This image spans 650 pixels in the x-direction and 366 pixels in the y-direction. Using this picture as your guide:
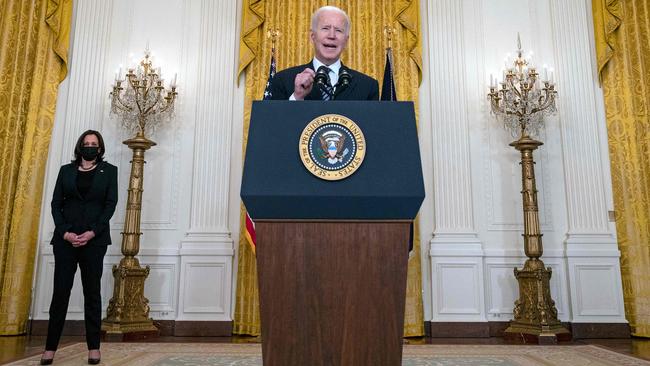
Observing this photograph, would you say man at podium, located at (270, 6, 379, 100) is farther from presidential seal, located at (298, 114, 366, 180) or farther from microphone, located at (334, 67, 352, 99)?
presidential seal, located at (298, 114, 366, 180)

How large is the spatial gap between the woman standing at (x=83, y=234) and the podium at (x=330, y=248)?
2.36 m

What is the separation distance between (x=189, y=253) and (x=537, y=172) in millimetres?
3967

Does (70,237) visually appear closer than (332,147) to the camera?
No

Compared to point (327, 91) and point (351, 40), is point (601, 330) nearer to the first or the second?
point (351, 40)

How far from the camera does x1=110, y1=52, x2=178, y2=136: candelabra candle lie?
5.35m

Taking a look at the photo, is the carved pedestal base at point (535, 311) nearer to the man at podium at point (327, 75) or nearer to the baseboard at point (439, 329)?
the baseboard at point (439, 329)

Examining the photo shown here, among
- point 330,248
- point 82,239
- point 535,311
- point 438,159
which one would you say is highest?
point 438,159

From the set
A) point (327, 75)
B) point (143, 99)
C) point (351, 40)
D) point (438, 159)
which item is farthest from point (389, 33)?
point (327, 75)

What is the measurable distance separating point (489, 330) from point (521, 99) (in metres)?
2.46

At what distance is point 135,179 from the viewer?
513cm

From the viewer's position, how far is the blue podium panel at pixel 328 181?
1.49m

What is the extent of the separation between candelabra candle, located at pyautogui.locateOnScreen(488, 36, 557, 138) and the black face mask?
397 cm

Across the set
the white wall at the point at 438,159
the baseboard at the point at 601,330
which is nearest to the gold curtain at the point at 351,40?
the white wall at the point at 438,159

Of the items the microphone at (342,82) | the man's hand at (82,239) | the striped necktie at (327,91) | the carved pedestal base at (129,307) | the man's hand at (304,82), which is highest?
the microphone at (342,82)
